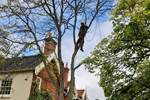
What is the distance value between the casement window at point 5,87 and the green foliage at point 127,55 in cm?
1633

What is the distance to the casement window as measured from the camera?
1613 inches

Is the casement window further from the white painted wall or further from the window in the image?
the white painted wall

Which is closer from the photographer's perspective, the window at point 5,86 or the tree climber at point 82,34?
the tree climber at point 82,34

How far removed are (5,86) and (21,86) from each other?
6.84 feet

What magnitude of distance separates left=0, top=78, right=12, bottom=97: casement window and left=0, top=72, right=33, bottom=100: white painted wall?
55 centimetres

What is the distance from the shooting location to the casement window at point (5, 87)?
4097cm

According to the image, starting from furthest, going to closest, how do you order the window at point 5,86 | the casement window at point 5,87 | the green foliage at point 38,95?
the window at point 5,86 → the casement window at point 5,87 → the green foliage at point 38,95

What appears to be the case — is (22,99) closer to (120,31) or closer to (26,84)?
(26,84)

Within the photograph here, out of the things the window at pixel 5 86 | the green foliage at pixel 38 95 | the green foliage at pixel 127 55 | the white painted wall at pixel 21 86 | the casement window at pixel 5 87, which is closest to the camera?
the green foliage at pixel 127 55

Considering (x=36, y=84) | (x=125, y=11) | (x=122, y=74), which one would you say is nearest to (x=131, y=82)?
(x=122, y=74)

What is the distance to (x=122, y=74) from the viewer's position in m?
25.1

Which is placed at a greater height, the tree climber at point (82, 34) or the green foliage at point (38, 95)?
the tree climber at point (82, 34)

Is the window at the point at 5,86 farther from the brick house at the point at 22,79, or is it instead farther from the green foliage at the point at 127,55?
the green foliage at the point at 127,55

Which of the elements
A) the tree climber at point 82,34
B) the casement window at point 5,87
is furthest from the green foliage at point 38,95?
the tree climber at point 82,34
